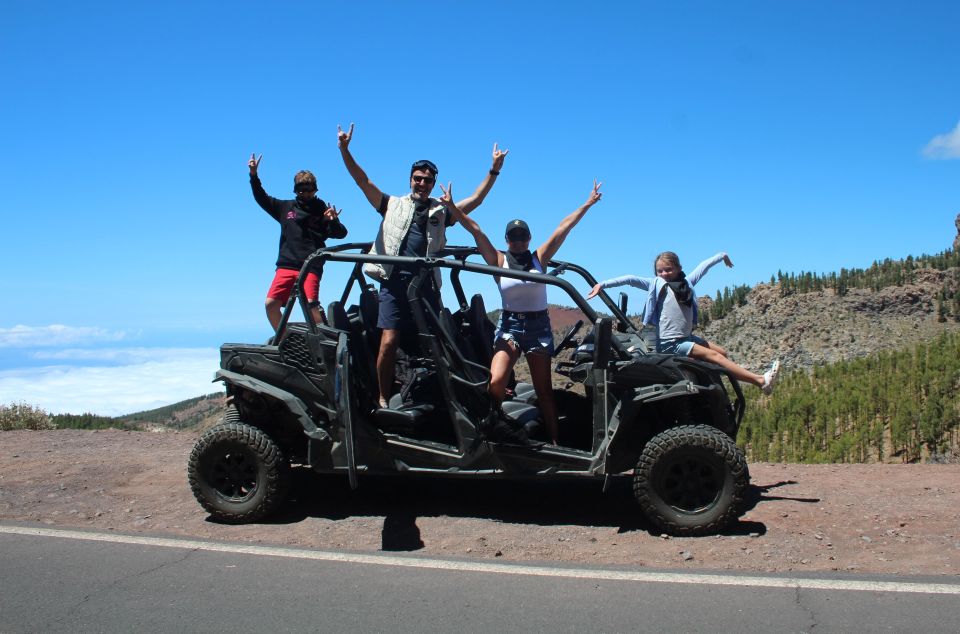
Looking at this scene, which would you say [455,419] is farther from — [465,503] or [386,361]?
[465,503]

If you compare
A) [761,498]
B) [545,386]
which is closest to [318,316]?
[545,386]

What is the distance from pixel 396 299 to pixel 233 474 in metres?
1.88

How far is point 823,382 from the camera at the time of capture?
19406 mm

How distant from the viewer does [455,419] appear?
6422 millimetres

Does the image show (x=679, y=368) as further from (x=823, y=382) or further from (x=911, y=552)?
(x=823, y=382)

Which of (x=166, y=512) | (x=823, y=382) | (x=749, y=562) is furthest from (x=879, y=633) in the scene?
(x=823, y=382)

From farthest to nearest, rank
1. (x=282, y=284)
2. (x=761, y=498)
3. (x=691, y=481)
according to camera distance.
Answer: (x=282, y=284) < (x=761, y=498) < (x=691, y=481)

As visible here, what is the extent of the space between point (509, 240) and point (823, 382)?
48.8ft

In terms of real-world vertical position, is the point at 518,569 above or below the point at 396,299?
below

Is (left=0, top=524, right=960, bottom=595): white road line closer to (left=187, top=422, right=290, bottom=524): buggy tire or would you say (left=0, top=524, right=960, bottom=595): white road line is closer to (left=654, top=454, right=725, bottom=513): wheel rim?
(left=187, top=422, right=290, bottom=524): buggy tire

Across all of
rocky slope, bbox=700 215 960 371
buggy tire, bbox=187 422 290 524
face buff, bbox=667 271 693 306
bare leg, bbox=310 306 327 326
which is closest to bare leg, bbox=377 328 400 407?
bare leg, bbox=310 306 327 326

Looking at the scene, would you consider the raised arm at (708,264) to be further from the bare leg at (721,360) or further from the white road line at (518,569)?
the white road line at (518,569)

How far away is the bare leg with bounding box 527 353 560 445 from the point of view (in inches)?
258

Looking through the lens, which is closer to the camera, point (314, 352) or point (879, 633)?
point (879, 633)
